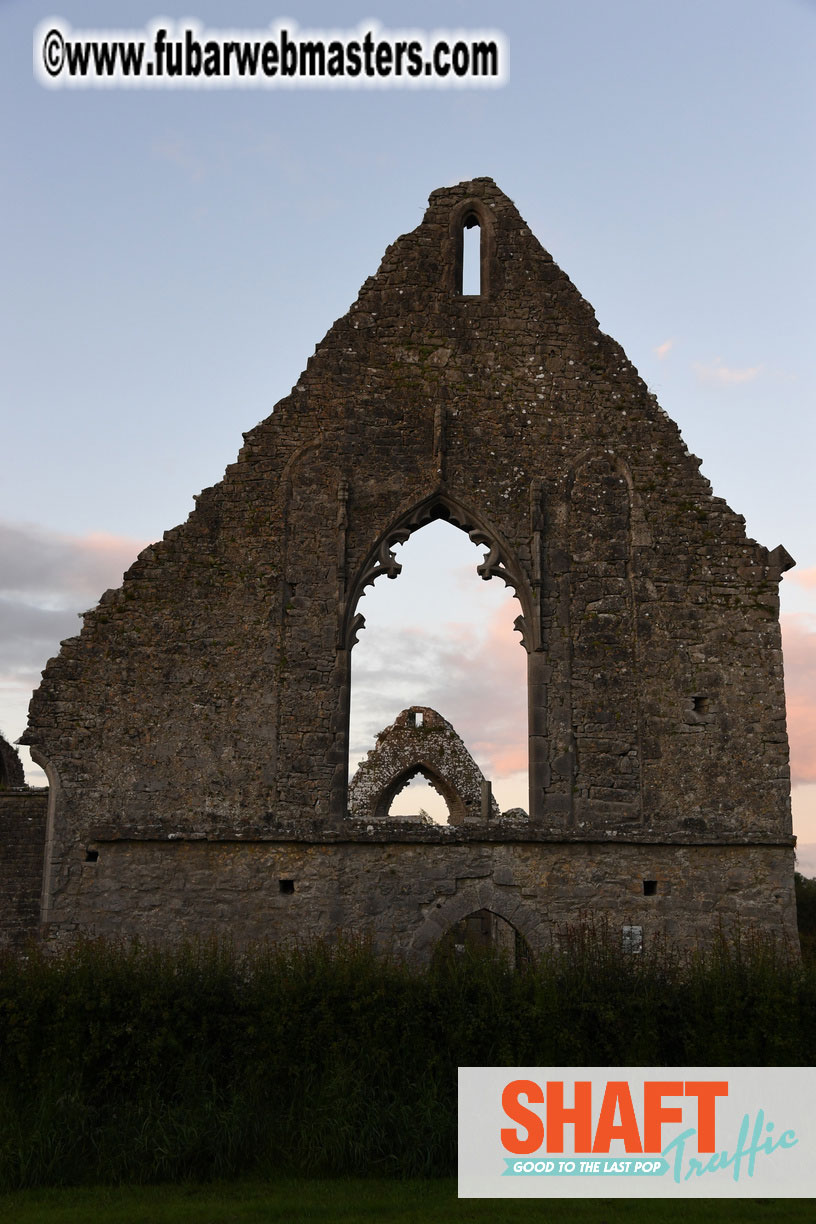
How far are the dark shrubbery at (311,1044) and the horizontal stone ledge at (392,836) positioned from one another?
1809mm

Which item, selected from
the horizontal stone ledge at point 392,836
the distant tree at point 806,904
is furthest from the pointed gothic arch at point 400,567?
the distant tree at point 806,904

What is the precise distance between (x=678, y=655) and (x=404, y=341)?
458 cm

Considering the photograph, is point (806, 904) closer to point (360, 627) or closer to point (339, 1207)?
point (360, 627)

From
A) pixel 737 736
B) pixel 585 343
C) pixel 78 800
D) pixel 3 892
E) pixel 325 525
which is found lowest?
pixel 3 892

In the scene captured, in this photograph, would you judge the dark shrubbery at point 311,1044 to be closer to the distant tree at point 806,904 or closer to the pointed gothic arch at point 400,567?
the pointed gothic arch at point 400,567

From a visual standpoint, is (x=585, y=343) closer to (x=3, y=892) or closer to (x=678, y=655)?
(x=678, y=655)

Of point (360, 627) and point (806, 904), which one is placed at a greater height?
point (360, 627)

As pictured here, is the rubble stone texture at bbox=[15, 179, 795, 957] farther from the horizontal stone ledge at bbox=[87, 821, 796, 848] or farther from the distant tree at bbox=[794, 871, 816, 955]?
the distant tree at bbox=[794, 871, 816, 955]

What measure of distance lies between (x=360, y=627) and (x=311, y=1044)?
176 inches

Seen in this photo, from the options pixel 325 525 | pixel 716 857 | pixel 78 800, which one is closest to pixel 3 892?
pixel 78 800

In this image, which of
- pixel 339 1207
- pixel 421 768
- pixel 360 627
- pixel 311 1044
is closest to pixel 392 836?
pixel 360 627

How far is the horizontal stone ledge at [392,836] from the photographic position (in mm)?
10812

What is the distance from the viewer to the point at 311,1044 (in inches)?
330

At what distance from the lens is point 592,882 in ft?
35.5
